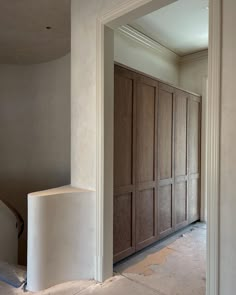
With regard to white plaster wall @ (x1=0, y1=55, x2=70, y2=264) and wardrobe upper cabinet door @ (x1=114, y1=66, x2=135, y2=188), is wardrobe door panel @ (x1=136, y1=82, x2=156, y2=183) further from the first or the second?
white plaster wall @ (x1=0, y1=55, x2=70, y2=264)

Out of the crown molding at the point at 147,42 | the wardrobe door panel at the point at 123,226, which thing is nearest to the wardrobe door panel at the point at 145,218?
the wardrobe door panel at the point at 123,226

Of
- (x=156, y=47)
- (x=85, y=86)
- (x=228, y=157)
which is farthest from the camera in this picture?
(x=156, y=47)

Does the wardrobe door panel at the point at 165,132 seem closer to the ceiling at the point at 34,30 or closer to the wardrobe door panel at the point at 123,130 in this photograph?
the wardrobe door panel at the point at 123,130

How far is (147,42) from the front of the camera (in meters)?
3.60

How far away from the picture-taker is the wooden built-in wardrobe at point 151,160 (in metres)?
2.61

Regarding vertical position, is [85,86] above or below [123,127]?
above

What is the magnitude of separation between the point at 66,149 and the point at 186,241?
7.71 feet

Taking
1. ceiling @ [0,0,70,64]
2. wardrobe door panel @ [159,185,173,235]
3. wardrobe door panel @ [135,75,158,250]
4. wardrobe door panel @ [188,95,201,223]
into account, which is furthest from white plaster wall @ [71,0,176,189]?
wardrobe door panel @ [188,95,201,223]

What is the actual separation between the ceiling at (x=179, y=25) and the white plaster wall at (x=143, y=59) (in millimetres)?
200

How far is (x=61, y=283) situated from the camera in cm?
220

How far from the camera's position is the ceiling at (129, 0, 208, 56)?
2.82 m

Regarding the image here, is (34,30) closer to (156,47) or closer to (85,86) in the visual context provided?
(85,86)

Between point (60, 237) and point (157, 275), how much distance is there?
1.01 meters

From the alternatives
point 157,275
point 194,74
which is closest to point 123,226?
point 157,275
